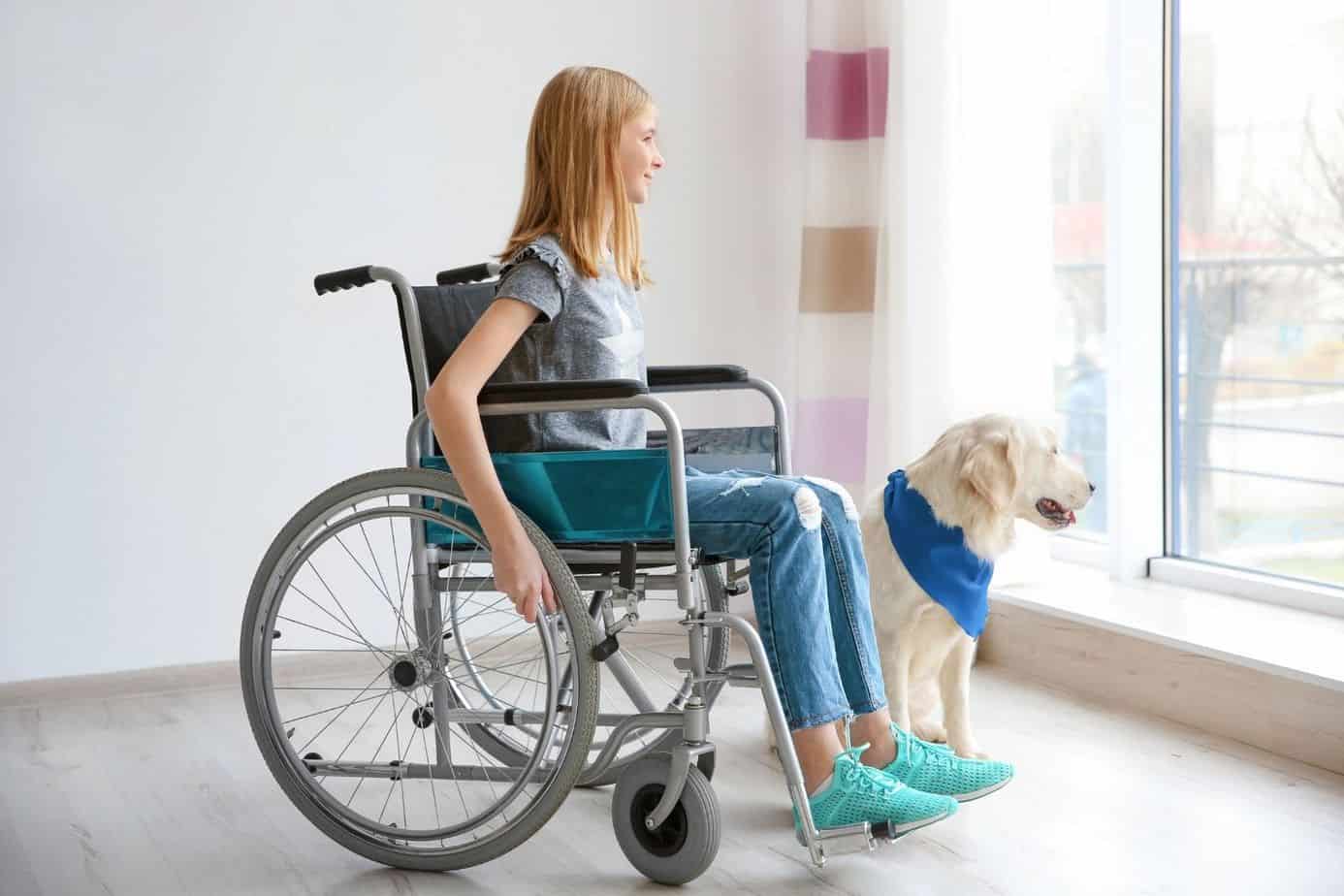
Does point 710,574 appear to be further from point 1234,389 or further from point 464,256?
point 1234,389

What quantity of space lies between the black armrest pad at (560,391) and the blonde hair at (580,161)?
0.20m

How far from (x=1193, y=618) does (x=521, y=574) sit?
55.1 inches

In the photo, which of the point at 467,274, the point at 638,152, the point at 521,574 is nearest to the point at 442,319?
the point at 467,274

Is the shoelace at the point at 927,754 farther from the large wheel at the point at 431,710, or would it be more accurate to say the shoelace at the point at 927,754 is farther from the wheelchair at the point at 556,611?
the large wheel at the point at 431,710

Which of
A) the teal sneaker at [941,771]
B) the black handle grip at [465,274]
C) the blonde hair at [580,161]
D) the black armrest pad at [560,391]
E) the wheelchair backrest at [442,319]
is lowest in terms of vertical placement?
the teal sneaker at [941,771]

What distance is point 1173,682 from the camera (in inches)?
93.2

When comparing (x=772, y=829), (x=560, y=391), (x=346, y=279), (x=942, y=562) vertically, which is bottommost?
(x=772, y=829)

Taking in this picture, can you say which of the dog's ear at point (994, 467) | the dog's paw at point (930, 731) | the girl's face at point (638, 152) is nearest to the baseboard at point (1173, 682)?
the dog's paw at point (930, 731)

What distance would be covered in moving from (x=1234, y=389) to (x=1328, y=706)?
4.16 ft

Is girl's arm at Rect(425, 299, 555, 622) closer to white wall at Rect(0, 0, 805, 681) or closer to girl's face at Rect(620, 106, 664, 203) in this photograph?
girl's face at Rect(620, 106, 664, 203)

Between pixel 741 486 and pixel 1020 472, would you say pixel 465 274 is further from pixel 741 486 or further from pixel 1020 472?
pixel 1020 472

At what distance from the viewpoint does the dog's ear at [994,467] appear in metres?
1.95

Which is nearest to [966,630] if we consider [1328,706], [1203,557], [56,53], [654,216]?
[1328,706]

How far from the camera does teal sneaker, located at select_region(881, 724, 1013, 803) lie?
1768mm
